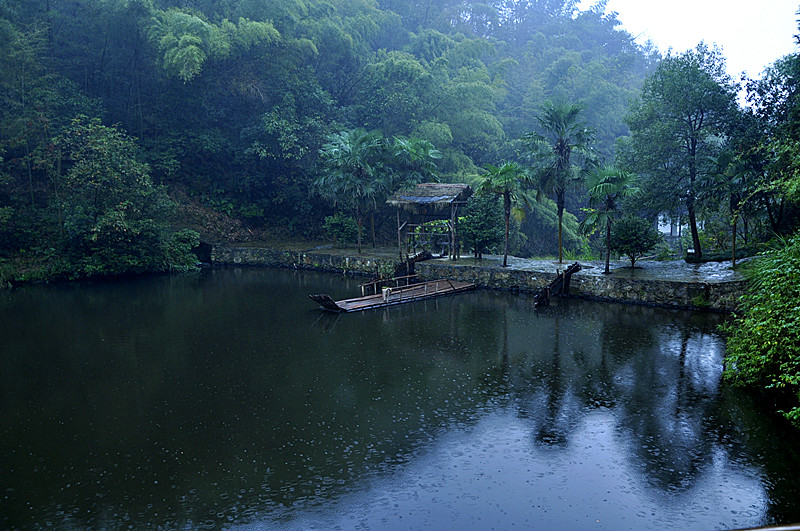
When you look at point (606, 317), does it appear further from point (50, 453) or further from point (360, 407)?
point (50, 453)

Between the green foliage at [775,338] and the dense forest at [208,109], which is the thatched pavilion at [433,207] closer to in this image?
the dense forest at [208,109]

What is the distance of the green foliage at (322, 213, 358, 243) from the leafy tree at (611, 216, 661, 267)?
48.9 ft

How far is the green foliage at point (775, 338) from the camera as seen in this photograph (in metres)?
10.4

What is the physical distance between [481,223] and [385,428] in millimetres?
17563

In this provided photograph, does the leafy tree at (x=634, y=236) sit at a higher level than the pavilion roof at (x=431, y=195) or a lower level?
lower

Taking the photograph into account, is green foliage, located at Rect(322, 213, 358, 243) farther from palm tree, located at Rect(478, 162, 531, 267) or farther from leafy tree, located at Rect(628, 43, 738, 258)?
leafy tree, located at Rect(628, 43, 738, 258)

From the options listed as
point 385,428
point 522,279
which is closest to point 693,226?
point 522,279

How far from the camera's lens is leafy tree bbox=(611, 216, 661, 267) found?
23.1 metres

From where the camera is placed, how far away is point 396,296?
22719 mm

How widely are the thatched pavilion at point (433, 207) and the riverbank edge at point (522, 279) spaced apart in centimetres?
156

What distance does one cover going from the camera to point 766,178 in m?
19.6

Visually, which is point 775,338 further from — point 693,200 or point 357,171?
point 357,171

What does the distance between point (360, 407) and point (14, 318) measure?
49.0ft

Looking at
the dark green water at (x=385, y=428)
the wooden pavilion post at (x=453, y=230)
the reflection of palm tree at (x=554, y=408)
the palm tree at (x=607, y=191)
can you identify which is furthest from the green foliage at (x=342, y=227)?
the reflection of palm tree at (x=554, y=408)
